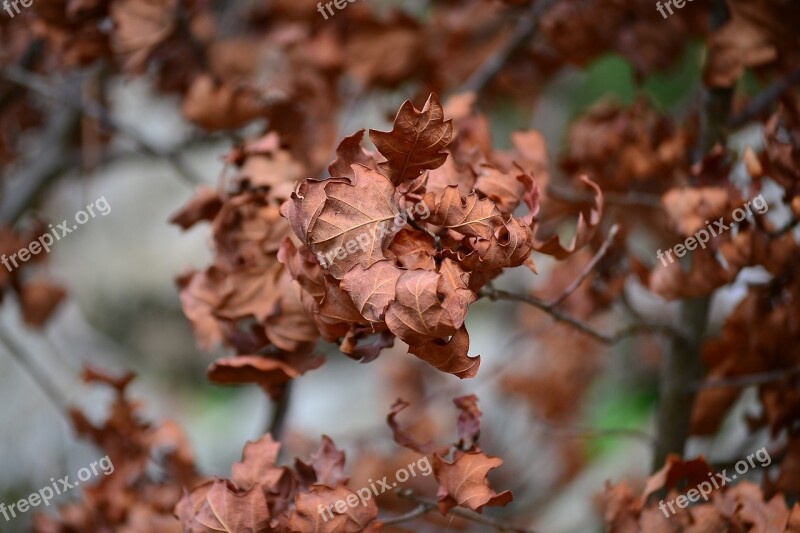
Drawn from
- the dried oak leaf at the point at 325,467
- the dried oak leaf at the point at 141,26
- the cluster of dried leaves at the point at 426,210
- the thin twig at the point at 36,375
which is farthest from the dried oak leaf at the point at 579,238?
the thin twig at the point at 36,375

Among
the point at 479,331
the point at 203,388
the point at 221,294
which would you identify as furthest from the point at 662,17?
the point at 203,388

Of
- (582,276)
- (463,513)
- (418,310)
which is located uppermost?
(418,310)

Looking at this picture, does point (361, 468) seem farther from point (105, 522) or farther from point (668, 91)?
A: point (668, 91)

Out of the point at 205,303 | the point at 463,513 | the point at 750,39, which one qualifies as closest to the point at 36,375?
the point at 205,303

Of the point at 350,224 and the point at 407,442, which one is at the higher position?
the point at 350,224

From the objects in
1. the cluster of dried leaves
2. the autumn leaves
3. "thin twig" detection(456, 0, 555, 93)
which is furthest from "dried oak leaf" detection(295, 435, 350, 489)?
"thin twig" detection(456, 0, 555, 93)

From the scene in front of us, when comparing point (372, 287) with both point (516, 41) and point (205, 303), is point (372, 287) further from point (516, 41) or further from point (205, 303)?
point (516, 41)

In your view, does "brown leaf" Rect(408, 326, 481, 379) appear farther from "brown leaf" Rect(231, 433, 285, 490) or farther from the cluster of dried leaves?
"brown leaf" Rect(231, 433, 285, 490)
